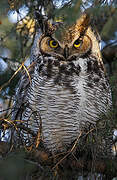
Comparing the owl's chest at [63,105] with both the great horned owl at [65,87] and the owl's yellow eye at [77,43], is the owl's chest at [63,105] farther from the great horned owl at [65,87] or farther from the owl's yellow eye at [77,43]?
the owl's yellow eye at [77,43]

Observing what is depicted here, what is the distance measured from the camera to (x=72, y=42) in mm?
2631

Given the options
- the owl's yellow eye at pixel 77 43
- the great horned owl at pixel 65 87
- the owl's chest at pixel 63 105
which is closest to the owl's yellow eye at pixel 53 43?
the great horned owl at pixel 65 87

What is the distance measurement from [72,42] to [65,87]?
0.45 m

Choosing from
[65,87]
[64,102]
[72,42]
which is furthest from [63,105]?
[72,42]

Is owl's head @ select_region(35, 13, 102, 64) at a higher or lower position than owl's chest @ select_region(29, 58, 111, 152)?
higher

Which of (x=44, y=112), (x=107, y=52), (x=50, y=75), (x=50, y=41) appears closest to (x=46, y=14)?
(x=50, y=41)

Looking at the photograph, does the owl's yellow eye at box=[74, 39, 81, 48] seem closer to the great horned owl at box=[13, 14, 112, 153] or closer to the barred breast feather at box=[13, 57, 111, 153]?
the great horned owl at box=[13, 14, 112, 153]

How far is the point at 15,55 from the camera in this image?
10.2 feet

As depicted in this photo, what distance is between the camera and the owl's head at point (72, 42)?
2.61m

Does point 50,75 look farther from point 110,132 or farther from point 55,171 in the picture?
point 55,171

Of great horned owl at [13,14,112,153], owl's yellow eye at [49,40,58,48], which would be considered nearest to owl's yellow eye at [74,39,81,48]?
great horned owl at [13,14,112,153]

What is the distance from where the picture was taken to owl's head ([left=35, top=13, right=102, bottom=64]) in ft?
8.55

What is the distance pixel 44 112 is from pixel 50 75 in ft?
1.09

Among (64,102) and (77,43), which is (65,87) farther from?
(77,43)
